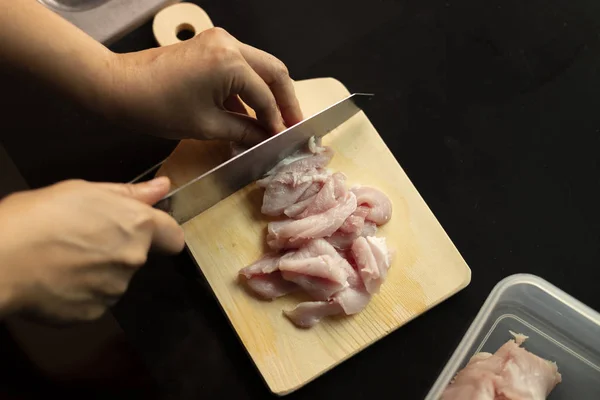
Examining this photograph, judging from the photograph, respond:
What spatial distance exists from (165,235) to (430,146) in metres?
1.01

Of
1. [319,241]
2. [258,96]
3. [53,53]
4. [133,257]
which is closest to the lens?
[133,257]

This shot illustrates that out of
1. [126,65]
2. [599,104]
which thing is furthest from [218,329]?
[599,104]

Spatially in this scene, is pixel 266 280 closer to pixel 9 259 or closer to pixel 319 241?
pixel 319 241

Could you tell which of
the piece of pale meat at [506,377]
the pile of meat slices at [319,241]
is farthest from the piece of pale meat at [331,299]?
the piece of pale meat at [506,377]

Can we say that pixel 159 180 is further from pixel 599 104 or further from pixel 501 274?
pixel 599 104

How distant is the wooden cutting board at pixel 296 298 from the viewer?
5.14 ft

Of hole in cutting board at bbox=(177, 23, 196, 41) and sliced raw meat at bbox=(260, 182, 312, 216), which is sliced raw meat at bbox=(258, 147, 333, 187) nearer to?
sliced raw meat at bbox=(260, 182, 312, 216)

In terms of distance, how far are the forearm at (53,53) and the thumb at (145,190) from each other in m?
0.33

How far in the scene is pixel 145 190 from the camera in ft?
4.09

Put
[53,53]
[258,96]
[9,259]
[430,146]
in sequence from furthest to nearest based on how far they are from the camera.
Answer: [430,146], [258,96], [53,53], [9,259]

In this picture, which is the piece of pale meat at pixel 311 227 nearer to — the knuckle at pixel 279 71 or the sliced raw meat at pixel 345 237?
the sliced raw meat at pixel 345 237

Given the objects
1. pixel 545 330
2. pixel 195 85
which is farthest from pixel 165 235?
pixel 545 330

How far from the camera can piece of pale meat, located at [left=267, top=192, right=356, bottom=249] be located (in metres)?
1.60

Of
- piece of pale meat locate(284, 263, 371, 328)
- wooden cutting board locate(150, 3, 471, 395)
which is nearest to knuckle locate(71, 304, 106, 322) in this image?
wooden cutting board locate(150, 3, 471, 395)
